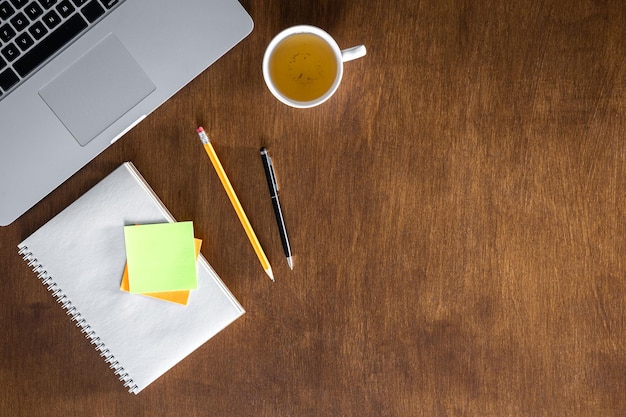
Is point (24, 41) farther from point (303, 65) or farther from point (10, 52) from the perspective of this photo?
point (303, 65)

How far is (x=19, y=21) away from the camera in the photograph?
654 millimetres

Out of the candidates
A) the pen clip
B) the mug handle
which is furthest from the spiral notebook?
the mug handle

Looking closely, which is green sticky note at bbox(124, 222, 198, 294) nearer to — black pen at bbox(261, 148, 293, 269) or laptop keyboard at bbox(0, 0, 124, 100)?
black pen at bbox(261, 148, 293, 269)

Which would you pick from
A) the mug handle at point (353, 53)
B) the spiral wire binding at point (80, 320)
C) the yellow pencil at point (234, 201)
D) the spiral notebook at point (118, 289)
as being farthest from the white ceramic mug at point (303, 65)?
the spiral wire binding at point (80, 320)

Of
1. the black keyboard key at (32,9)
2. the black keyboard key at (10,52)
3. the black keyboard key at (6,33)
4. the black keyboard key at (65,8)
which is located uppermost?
the black keyboard key at (32,9)

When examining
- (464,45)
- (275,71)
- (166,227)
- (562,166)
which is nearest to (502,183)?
(562,166)

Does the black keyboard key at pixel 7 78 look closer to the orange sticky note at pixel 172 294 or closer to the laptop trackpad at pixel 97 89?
the laptop trackpad at pixel 97 89

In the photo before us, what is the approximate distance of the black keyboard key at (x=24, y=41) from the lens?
2.16ft

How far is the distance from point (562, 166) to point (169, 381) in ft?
1.87

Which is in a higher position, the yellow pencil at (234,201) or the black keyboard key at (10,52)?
the black keyboard key at (10,52)

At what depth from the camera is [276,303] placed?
73 centimetres

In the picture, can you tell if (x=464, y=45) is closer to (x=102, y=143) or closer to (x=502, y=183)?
(x=502, y=183)

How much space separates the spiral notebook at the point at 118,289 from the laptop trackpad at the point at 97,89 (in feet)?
0.22

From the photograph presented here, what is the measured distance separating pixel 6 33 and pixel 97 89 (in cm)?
11
